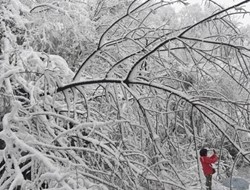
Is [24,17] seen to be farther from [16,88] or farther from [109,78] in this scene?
[109,78]

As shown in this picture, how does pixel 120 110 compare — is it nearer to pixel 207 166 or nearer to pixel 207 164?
pixel 207 164

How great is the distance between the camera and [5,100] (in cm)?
331

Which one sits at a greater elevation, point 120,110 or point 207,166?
point 120,110

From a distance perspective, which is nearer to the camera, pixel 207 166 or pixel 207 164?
pixel 207 164

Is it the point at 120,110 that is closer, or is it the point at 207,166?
the point at 120,110

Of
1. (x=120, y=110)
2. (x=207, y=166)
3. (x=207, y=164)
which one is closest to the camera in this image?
(x=120, y=110)

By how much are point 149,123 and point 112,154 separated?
0.38 meters

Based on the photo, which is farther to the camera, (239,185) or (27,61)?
(239,185)

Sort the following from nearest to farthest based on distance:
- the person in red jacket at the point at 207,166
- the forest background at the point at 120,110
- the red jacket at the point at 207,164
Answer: the forest background at the point at 120,110 → the person in red jacket at the point at 207,166 → the red jacket at the point at 207,164

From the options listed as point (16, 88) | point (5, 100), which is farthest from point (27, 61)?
point (5, 100)

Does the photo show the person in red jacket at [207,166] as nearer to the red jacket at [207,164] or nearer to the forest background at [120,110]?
the red jacket at [207,164]

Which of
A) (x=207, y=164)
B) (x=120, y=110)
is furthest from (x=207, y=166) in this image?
(x=120, y=110)

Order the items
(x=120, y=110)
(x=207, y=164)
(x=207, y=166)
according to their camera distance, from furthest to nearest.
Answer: (x=207, y=166)
(x=207, y=164)
(x=120, y=110)

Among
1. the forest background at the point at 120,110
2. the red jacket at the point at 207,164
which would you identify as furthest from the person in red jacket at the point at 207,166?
the forest background at the point at 120,110
